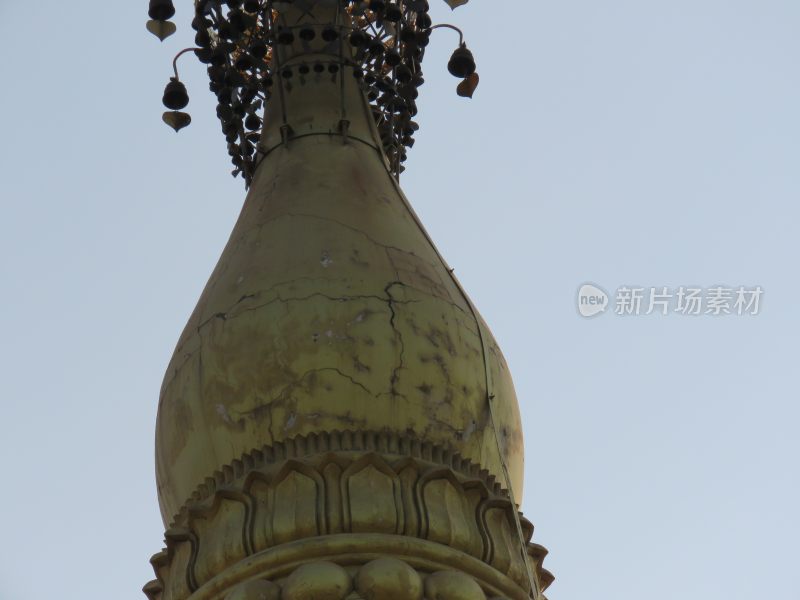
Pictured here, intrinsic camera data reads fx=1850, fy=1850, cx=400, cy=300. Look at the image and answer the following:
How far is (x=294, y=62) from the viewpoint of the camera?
36.8ft

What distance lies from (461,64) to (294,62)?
1012mm

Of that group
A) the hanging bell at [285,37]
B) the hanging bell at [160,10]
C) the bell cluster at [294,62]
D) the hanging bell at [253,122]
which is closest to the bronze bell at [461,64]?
the bell cluster at [294,62]

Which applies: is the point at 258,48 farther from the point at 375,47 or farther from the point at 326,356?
the point at 326,356

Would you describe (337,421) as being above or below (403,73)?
below

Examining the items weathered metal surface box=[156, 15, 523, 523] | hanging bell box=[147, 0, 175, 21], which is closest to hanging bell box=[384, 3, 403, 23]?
hanging bell box=[147, 0, 175, 21]

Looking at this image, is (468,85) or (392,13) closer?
(392,13)

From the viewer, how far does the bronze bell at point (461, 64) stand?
36.8 feet

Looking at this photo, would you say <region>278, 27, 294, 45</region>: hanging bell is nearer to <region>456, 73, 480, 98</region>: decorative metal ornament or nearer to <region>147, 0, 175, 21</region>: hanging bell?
<region>147, 0, 175, 21</region>: hanging bell

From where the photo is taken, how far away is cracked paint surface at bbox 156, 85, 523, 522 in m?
8.88

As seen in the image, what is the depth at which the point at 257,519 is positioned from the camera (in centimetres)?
852

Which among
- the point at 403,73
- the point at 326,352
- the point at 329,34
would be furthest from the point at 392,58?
the point at 326,352

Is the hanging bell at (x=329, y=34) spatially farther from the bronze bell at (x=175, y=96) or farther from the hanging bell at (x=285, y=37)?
the bronze bell at (x=175, y=96)

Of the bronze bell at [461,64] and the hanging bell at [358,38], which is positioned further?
the bronze bell at [461,64]

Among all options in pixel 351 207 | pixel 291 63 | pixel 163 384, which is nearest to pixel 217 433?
pixel 163 384
